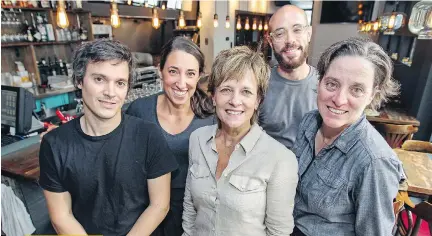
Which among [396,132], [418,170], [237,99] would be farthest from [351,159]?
[396,132]

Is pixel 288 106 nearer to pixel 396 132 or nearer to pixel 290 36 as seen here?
pixel 290 36

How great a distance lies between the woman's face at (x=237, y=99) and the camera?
122cm

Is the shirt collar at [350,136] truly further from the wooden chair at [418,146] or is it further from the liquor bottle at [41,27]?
the liquor bottle at [41,27]

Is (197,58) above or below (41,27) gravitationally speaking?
below

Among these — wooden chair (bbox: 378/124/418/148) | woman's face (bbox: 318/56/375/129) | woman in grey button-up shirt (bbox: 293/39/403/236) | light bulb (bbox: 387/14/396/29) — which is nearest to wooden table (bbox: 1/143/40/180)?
woman in grey button-up shirt (bbox: 293/39/403/236)

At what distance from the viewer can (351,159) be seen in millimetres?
1111

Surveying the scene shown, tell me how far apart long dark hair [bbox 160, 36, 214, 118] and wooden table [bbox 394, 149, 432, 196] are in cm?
196

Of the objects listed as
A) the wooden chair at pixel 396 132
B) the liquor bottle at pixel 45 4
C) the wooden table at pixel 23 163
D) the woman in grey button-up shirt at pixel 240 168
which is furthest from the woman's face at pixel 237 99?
the liquor bottle at pixel 45 4

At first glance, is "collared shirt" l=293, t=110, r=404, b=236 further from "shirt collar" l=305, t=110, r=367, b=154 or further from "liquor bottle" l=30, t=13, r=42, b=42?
"liquor bottle" l=30, t=13, r=42, b=42

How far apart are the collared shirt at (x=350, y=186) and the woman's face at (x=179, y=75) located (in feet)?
2.55

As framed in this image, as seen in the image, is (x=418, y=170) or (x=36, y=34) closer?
(x=418, y=170)

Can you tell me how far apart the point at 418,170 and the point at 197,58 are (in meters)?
2.40

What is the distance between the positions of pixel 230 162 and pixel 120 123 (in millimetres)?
587

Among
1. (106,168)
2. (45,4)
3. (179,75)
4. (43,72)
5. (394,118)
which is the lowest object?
(394,118)
